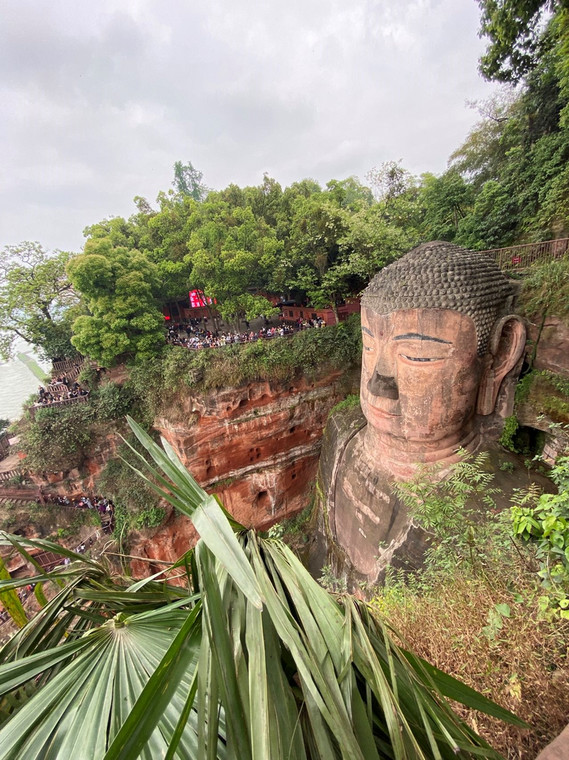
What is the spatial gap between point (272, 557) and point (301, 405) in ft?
28.7

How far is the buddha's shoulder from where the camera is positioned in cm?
662

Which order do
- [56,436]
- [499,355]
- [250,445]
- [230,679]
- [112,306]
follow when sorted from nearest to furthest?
[230,679] → [499,355] → [112,306] → [250,445] → [56,436]

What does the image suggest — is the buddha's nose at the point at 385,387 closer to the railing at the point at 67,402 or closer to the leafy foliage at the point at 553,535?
the leafy foliage at the point at 553,535

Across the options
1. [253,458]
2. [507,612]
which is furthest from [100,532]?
[507,612]

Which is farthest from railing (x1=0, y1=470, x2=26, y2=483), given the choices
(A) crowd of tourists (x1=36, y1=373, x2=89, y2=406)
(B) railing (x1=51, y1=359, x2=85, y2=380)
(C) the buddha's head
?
(C) the buddha's head

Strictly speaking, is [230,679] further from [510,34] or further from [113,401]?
[113,401]

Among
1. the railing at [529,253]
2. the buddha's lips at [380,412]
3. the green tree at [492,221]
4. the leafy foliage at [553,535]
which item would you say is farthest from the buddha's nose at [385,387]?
the green tree at [492,221]

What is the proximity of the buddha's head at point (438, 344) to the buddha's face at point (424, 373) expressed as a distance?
0.01 m

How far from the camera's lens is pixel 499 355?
4906mm

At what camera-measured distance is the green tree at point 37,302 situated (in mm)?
11492

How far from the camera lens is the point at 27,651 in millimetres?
1385

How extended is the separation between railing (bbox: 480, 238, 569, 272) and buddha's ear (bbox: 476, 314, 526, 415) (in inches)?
72.6

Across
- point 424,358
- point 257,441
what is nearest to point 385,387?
point 424,358

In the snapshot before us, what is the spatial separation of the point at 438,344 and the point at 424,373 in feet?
1.45
